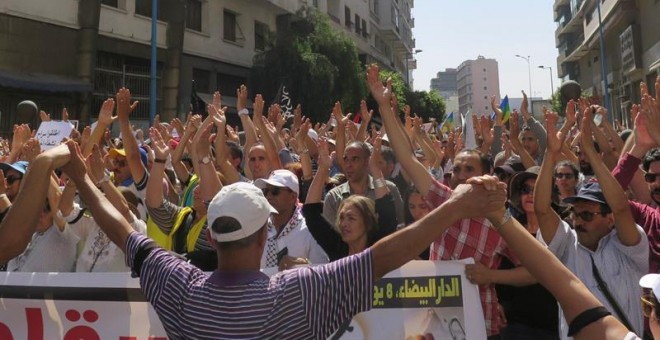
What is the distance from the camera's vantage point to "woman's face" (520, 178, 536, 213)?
Answer: 3.59m

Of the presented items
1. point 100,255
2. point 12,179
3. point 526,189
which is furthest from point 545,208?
Answer: point 12,179

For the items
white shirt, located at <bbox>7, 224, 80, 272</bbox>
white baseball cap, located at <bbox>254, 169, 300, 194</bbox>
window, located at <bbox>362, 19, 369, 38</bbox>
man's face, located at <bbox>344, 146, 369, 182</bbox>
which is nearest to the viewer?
white shirt, located at <bbox>7, 224, 80, 272</bbox>

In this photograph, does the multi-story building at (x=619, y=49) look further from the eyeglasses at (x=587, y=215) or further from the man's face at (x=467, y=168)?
the eyeglasses at (x=587, y=215)

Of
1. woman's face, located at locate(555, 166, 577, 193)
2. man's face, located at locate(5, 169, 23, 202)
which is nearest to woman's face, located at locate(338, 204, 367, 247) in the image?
woman's face, located at locate(555, 166, 577, 193)

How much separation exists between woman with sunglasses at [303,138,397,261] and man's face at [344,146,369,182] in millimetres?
401

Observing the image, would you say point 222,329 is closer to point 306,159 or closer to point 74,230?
point 74,230

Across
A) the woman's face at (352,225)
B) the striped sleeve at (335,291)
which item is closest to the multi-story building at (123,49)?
the woman's face at (352,225)

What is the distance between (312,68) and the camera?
80.1ft

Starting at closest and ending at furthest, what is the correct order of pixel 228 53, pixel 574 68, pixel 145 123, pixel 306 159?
pixel 306 159 < pixel 145 123 < pixel 228 53 < pixel 574 68

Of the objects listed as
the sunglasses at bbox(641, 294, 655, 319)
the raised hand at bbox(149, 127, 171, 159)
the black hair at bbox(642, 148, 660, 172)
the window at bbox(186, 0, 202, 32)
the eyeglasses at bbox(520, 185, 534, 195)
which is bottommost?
the sunglasses at bbox(641, 294, 655, 319)

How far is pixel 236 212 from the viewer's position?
1.83 meters

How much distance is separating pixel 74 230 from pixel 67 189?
0.28 meters

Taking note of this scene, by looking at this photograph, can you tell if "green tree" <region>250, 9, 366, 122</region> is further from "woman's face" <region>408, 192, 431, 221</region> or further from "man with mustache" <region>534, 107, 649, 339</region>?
"man with mustache" <region>534, 107, 649, 339</region>

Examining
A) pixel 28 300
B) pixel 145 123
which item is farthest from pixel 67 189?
pixel 145 123
